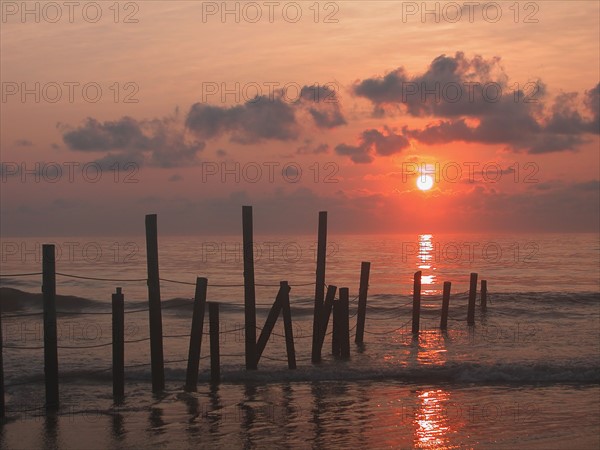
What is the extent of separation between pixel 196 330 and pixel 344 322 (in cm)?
592

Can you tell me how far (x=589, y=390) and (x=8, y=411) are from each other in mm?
12281

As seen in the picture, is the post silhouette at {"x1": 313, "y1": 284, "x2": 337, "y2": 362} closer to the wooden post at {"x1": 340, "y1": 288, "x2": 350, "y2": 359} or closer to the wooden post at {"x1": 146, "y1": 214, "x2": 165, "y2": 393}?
the wooden post at {"x1": 340, "y1": 288, "x2": 350, "y2": 359}

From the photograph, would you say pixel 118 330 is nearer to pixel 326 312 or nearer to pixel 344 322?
pixel 326 312

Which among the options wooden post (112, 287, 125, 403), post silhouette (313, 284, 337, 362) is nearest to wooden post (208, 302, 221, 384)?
wooden post (112, 287, 125, 403)

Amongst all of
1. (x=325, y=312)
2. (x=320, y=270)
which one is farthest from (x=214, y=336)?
(x=325, y=312)

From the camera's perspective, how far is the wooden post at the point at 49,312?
13.5 meters

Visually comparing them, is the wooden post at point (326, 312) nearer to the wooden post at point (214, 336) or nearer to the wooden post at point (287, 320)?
the wooden post at point (287, 320)

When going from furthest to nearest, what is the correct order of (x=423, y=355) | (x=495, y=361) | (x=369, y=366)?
1. (x=423, y=355)
2. (x=495, y=361)
3. (x=369, y=366)

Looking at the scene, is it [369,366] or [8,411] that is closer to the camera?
[8,411]

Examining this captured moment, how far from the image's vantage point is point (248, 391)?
16938mm

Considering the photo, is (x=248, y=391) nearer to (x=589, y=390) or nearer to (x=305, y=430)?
(x=305, y=430)

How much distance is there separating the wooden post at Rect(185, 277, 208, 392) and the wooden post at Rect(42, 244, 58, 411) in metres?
2.89

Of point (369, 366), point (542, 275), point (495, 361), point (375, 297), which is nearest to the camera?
point (369, 366)

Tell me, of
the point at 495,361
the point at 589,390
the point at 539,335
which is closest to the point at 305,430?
the point at 589,390
